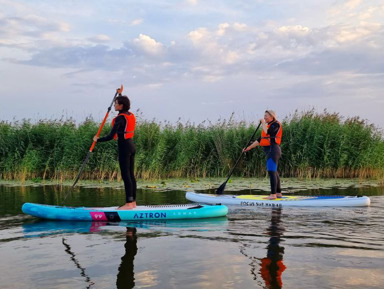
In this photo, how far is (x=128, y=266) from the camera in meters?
5.00

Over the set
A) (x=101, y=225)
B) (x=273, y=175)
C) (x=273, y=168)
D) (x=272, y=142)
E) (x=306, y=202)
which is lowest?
(x=101, y=225)

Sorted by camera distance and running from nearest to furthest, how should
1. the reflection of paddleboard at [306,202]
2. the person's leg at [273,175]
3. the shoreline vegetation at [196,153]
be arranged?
the reflection of paddleboard at [306,202] → the person's leg at [273,175] → the shoreline vegetation at [196,153]

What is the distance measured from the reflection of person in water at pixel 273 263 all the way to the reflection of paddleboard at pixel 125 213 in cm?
154

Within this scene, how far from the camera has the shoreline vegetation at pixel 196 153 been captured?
15.8 metres

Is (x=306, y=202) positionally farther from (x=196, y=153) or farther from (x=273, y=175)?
(x=196, y=153)

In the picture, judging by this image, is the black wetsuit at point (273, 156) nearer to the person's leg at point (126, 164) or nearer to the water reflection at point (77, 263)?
the person's leg at point (126, 164)

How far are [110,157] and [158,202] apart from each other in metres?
5.83

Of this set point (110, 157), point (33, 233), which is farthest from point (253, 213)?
point (110, 157)

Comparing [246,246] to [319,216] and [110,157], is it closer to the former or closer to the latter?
[319,216]

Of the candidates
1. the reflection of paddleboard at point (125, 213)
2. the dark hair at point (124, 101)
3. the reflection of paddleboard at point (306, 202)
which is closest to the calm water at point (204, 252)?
the reflection of paddleboard at point (125, 213)

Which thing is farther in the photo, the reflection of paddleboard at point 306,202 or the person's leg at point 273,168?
the person's leg at point 273,168

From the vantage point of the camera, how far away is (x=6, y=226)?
24.6 feet

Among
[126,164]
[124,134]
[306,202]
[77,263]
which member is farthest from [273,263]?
[306,202]

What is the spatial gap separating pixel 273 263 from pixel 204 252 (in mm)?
850
